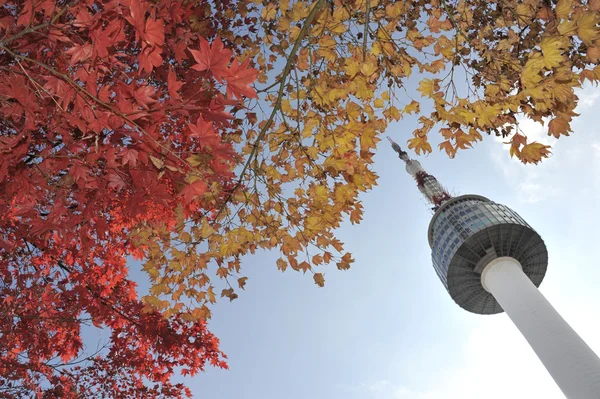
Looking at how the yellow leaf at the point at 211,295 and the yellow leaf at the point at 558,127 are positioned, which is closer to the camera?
the yellow leaf at the point at 558,127

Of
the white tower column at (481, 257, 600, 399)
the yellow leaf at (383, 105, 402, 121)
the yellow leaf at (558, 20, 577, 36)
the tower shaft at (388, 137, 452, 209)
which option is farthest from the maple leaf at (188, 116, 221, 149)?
the tower shaft at (388, 137, 452, 209)

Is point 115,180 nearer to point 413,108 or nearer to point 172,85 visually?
point 172,85

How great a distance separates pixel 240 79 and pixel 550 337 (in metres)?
31.3

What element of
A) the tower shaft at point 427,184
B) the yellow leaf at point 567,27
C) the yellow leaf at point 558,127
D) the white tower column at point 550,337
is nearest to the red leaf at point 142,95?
the yellow leaf at point 567,27

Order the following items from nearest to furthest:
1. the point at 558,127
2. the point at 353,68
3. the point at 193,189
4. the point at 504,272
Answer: the point at 193,189, the point at 558,127, the point at 353,68, the point at 504,272

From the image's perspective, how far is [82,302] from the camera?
7492mm

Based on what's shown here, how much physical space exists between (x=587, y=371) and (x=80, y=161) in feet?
100

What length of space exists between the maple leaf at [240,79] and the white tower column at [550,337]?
1178 inches

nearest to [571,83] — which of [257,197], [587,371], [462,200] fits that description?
[257,197]

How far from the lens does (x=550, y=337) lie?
25547 mm

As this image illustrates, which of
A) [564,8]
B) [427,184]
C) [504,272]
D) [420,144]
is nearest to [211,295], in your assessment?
[420,144]

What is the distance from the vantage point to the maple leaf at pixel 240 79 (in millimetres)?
2398

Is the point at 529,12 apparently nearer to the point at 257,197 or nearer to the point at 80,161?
the point at 257,197

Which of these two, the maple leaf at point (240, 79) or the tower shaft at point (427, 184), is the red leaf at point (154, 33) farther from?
the tower shaft at point (427, 184)
